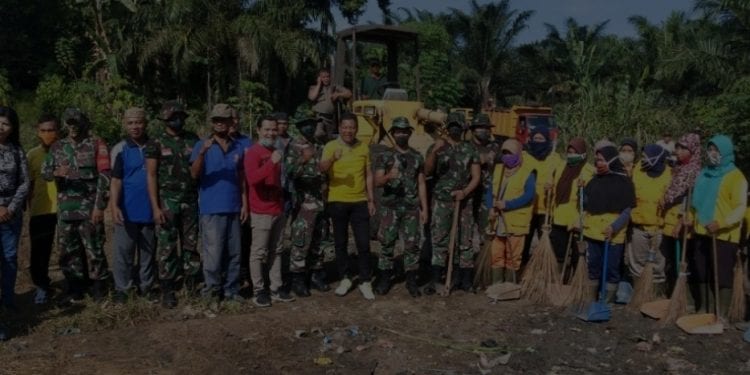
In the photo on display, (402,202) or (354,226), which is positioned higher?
(402,202)

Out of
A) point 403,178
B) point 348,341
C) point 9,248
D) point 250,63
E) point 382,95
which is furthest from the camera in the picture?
point 250,63

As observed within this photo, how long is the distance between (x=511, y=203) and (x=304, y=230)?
75.9 inches

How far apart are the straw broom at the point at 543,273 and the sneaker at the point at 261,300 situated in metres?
2.39

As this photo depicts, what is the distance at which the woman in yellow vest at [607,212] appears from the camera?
5.91 m

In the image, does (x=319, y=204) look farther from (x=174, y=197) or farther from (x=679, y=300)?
(x=679, y=300)

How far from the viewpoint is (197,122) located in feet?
65.5

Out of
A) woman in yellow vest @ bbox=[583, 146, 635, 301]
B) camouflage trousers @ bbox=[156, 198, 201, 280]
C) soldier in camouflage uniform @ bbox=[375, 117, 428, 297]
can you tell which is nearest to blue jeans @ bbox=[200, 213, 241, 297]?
camouflage trousers @ bbox=[156, 198, 201, 280]

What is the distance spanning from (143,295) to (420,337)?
2519 millimetres

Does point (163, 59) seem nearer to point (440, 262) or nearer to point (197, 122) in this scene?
point (197, 122)

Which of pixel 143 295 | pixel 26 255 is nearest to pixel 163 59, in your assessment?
pixel 26 255

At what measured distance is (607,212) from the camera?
5.94 meters

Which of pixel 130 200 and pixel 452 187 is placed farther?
pixel 452 187

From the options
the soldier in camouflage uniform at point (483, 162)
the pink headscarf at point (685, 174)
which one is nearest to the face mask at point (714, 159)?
the pink headscarf at point (685, 174)

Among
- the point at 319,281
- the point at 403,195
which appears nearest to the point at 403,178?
the point at 403,195
